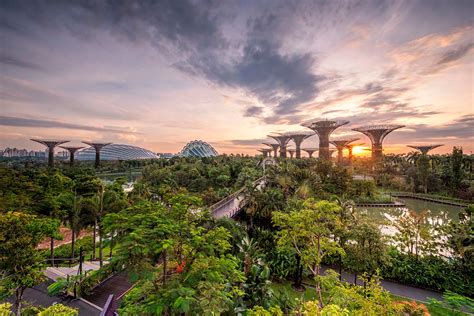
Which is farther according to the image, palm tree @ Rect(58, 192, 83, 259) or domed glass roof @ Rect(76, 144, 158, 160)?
domed glass roof @ Rect(76, 144, 158, 160)

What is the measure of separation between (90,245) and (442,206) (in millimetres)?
38953

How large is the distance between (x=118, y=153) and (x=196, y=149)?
110 ft

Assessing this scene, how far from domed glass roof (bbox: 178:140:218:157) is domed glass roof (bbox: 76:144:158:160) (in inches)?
901

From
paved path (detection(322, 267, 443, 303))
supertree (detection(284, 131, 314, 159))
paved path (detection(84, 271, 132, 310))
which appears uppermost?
supertree (detection(284, 131, 314, 159))

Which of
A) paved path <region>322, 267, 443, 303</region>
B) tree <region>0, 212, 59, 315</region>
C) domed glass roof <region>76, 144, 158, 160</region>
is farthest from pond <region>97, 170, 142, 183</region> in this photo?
paved path <region>322, 267, 443, 303</region>

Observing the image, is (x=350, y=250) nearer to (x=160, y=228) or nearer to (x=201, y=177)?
(x=160, y=228)

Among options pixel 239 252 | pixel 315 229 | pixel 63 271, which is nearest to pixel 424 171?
pixel 315 229

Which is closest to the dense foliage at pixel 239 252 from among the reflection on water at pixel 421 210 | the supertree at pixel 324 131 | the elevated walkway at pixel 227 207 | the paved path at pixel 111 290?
the paved path at pixel 111 290

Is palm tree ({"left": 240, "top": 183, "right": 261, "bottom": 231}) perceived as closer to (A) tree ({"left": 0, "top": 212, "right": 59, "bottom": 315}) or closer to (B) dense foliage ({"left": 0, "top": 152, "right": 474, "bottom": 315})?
(B) dense foliage ({"left": 0, "top": 152, "right": 474, "bottom": 315})

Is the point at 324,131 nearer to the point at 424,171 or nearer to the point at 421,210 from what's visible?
the point at 424,171

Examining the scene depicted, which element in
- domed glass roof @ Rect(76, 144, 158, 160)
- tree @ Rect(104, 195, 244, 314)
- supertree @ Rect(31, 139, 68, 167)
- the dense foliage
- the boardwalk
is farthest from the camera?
domed glass roof @ Rect(76, 144, 158, 160)

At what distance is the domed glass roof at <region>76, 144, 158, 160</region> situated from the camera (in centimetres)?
9856

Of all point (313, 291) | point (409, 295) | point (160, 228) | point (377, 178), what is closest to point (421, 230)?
point (409, 295)

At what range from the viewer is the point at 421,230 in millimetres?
13477
